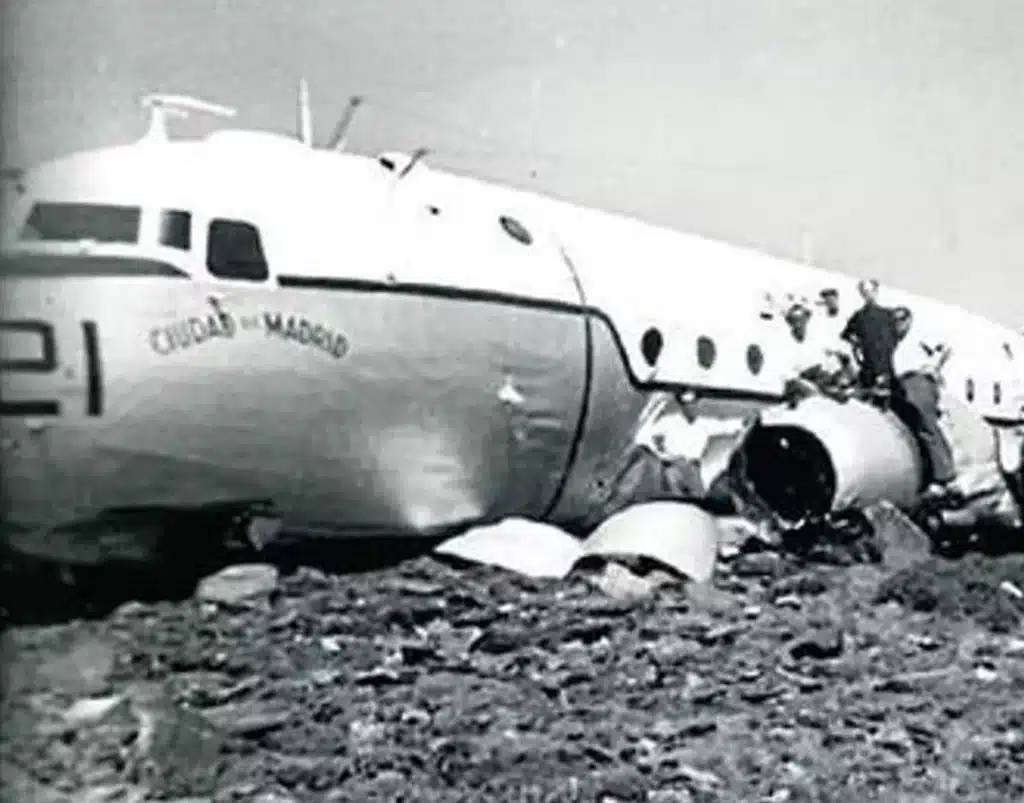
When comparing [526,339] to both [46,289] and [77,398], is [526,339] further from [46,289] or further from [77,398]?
[46,289]

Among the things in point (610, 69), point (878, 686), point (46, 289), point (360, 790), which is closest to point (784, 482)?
point (878, 686)

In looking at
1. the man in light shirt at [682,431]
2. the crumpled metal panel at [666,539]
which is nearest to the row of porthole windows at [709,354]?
the man in light shirt at [682,431]

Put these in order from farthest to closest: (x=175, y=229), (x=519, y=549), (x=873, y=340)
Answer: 1. (x=873, y=340)
2. (x=519, y=549)
3. (x=175, y=229)

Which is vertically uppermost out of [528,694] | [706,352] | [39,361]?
[39,361]

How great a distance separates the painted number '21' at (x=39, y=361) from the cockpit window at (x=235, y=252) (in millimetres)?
866

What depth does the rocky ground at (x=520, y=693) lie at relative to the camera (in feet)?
10.5

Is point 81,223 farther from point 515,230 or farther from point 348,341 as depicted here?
point 515,230

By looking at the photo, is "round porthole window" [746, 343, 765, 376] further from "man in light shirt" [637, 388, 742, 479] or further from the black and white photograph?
the black and white photograph

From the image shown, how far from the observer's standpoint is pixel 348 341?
4.46m

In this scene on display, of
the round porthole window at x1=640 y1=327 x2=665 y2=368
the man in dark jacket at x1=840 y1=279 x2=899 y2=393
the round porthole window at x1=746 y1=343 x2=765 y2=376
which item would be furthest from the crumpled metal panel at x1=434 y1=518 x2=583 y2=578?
the man in dark jacket at x1=840 y1=279 x2=899 y2=393

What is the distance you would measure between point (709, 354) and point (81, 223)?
9.94 ft

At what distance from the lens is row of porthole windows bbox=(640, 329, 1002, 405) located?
5.62 metres

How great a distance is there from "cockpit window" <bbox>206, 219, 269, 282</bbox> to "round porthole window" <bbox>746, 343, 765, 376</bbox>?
2.31 metres

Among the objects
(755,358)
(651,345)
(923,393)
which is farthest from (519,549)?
(923,393)
